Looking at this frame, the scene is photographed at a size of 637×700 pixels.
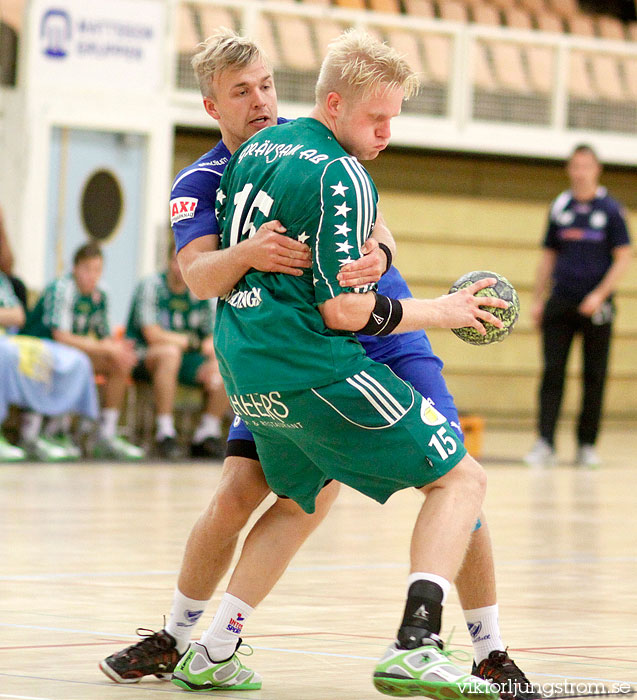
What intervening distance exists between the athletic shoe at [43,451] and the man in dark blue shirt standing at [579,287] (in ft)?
12.8

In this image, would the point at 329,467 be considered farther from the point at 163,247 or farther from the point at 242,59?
the point at 163,247

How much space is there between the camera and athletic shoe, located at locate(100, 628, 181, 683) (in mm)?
3639

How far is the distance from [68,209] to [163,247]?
1.09 m

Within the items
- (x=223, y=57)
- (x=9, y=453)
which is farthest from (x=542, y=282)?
(x=223, y=57)

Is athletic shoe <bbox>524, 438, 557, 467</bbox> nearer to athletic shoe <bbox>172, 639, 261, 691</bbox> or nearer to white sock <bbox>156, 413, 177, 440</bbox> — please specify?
white sock <bbox>156, 413, 177, 440</bbox>

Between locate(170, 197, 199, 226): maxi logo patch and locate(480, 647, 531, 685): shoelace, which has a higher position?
locate(170, 197, 199, 226): maxi logo patch

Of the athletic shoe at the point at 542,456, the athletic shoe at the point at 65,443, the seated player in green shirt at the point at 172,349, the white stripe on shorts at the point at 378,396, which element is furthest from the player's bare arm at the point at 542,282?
the white stripe on shorts at the point at 378,396

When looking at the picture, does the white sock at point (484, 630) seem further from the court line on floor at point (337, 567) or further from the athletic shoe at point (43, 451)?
the athletic shoe at point (43, 451)

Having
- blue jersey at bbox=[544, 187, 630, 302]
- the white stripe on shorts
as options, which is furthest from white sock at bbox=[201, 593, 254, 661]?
blue jersey at bbox=[544, 187, 630, 302]

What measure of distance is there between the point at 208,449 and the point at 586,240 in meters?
3.68

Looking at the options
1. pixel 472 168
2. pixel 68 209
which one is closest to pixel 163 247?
pixel 68 209

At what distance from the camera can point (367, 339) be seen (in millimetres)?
3623

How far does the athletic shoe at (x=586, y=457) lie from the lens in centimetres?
1223

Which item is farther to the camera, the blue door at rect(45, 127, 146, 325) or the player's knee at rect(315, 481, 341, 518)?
the blue door at rect(45, 127, 146, 325)
